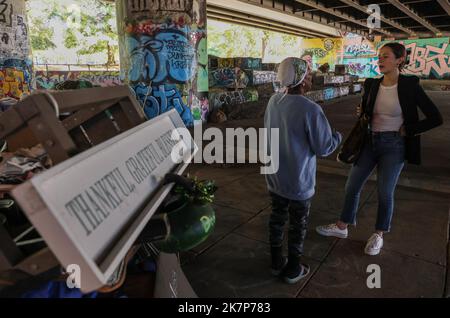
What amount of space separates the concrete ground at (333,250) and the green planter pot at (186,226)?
2.70 feet

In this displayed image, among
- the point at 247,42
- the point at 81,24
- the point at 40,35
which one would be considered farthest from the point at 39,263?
the point at 247,42

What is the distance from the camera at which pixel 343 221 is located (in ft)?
12.1

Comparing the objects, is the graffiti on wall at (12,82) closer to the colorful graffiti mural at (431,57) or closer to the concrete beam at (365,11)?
the concrete beam at (365,11)

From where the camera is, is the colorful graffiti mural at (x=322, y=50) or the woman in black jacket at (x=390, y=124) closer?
the woman in black jacket at (x=390, y=124)

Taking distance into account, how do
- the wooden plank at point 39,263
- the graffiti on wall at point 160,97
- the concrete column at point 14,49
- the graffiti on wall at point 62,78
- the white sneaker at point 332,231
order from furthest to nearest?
1. the graffiti on wall at point 62,78
2. the graffiti on wall at point 160,97
3. the concrete column at point 14,49
4. the white sneaker at point 332,231
5. the wooden plank at point 39,263

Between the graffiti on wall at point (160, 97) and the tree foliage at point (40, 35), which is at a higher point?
the tree foliage at point (40, 35)

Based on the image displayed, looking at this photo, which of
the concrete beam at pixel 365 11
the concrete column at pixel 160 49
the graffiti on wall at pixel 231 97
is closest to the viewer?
the concrete column at pixel 160 49

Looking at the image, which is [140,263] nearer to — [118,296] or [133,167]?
[118,296]

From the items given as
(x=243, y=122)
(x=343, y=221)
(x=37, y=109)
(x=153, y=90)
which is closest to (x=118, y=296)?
(x=37, y=109)

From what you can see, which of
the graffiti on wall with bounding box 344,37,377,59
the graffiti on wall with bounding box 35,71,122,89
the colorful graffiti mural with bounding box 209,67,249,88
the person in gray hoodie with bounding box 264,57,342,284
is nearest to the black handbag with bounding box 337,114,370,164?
the person in gray hoodie with bounding box 264,57,342,284

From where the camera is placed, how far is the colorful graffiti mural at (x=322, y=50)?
38438 millimetres

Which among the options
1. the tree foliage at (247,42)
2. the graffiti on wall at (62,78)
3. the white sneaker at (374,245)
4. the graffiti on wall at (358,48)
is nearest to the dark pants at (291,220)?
the white sneaker at (374,245)

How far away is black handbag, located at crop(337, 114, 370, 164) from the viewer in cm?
335

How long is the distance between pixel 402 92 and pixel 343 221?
1.53m
